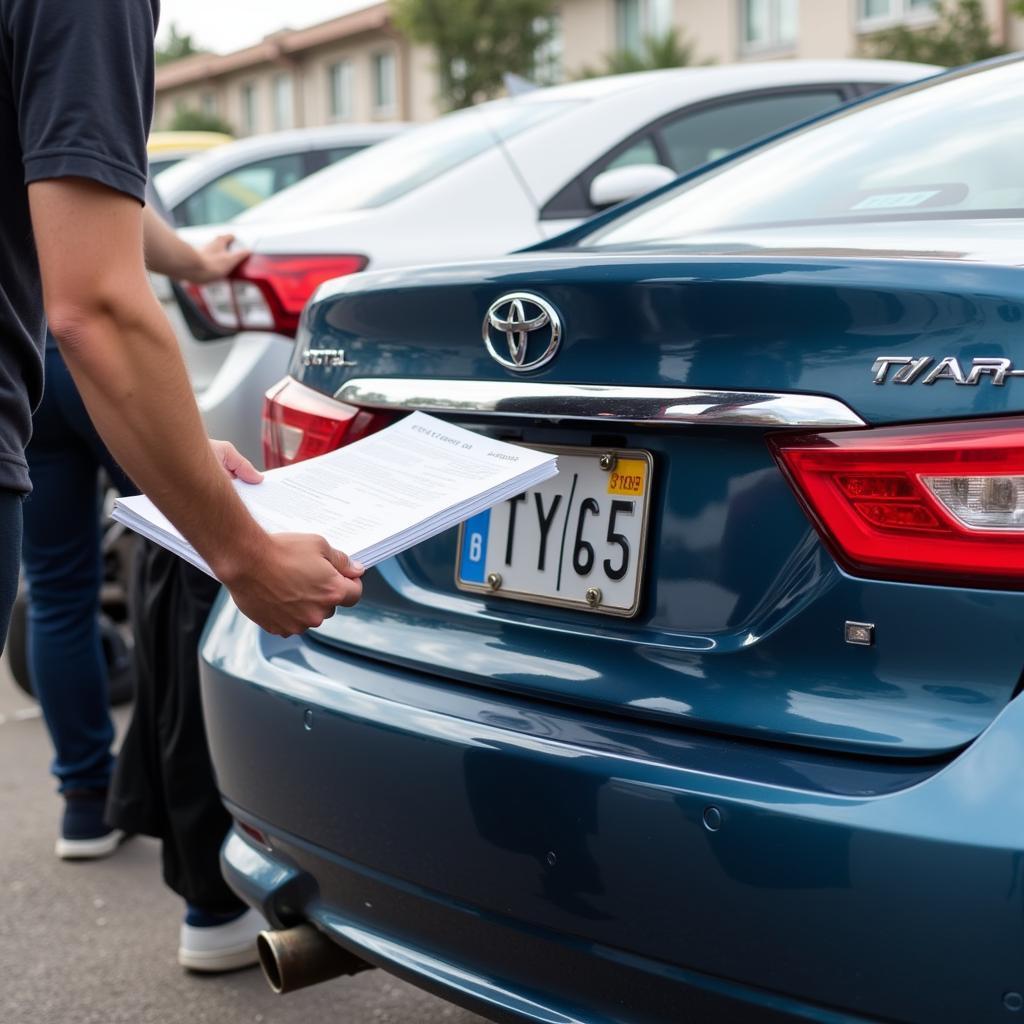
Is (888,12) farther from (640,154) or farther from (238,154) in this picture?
(640,154)

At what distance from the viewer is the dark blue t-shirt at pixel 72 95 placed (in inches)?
53.8

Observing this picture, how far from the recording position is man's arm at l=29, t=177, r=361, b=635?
1.42 meters

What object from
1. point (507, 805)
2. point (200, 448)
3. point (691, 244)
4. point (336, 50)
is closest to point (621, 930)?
point (507, 805)

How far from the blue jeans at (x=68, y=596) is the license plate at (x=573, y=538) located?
153 centimetres

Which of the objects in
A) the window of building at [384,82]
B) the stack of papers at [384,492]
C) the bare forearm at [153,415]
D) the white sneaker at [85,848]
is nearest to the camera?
the bare forearm at [153,415]

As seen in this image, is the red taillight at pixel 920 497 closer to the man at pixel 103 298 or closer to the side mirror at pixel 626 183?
the man at pixel 103 298

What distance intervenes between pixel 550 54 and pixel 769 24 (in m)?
6.16

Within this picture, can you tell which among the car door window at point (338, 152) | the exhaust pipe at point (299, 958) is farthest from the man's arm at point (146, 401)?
the car door window at point (338, 152)

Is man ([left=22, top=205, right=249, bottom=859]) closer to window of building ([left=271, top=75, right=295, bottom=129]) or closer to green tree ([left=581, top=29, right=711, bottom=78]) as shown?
green tree ([left=581, top=29, right=711, bottom=78])

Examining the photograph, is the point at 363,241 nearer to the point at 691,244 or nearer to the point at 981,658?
the point at 691,244

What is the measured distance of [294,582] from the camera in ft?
5.37

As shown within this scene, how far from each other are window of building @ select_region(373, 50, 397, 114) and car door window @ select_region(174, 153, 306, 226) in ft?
88.7

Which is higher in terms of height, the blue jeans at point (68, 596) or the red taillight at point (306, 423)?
the red taillight at point (306, 423)

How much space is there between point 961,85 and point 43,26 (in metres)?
1.86
